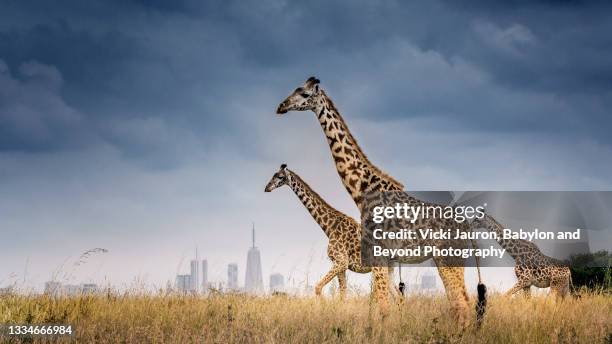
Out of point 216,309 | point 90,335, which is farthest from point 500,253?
point 90,335

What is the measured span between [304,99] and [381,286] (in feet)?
10.6

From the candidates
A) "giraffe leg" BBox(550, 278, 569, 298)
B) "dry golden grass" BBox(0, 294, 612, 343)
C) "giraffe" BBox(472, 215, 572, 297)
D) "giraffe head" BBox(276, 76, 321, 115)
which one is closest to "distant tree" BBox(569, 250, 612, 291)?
"giraffe" BBox(472, 215, 572, 297)

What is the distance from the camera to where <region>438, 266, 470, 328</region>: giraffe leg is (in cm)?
959

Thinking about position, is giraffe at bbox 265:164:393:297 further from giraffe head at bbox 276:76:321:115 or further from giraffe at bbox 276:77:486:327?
giraffe head at bbox 276:76:321:115

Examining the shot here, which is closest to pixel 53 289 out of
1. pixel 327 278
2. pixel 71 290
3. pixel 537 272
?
pixel 71 290

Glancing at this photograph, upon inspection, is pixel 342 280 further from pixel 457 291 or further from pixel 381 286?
pixel 457 291

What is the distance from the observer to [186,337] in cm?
816

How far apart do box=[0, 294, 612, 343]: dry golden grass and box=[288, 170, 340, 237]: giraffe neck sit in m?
2.23

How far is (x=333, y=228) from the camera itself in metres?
14.9

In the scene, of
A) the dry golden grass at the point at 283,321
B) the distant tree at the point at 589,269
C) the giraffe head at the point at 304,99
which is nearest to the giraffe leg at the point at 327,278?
the dry golden grass at the point at 283,321

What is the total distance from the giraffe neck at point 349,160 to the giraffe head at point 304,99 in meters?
0.12

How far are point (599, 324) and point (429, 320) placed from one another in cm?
235

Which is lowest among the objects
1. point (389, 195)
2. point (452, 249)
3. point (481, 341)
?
point (481, 341)

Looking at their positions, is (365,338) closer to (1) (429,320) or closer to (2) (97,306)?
(1) (429,320)
